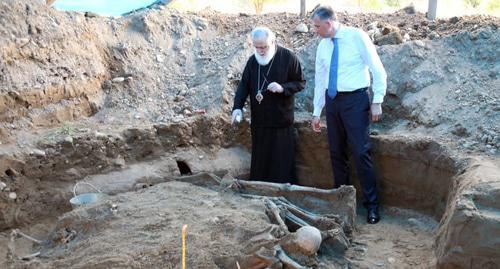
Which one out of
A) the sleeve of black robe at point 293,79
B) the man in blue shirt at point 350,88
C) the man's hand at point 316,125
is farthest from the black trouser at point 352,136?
the sleeve of black robe at point 293,79

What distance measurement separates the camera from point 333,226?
4703 millimetres

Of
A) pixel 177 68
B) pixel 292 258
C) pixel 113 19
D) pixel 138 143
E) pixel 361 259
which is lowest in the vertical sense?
pixel 361 259

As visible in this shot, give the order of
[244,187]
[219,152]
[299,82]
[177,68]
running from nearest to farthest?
[244,187]
[299,82]
[219,152]
[177,68]

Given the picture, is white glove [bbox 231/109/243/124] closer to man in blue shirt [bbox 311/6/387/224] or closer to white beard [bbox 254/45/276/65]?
white beard [bbox 254/45/276/65]

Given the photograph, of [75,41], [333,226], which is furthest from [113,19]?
[333,226]

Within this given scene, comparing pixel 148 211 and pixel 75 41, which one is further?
pixel 75 41

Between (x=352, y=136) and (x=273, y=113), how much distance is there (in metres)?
0.85

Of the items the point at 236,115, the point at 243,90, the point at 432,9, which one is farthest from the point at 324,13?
the point at 432,9

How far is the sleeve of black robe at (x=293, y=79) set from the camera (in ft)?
18.2

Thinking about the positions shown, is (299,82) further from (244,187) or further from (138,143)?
(138,143)

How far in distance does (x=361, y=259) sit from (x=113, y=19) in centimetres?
432

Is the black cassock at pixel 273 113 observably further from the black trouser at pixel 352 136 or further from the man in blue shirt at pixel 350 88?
the black trouser at pixel 352 136

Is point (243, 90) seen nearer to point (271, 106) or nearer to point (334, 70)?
point (271, 106)

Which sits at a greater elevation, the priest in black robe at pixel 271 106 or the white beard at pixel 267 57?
the white beard at pixel 267 57
